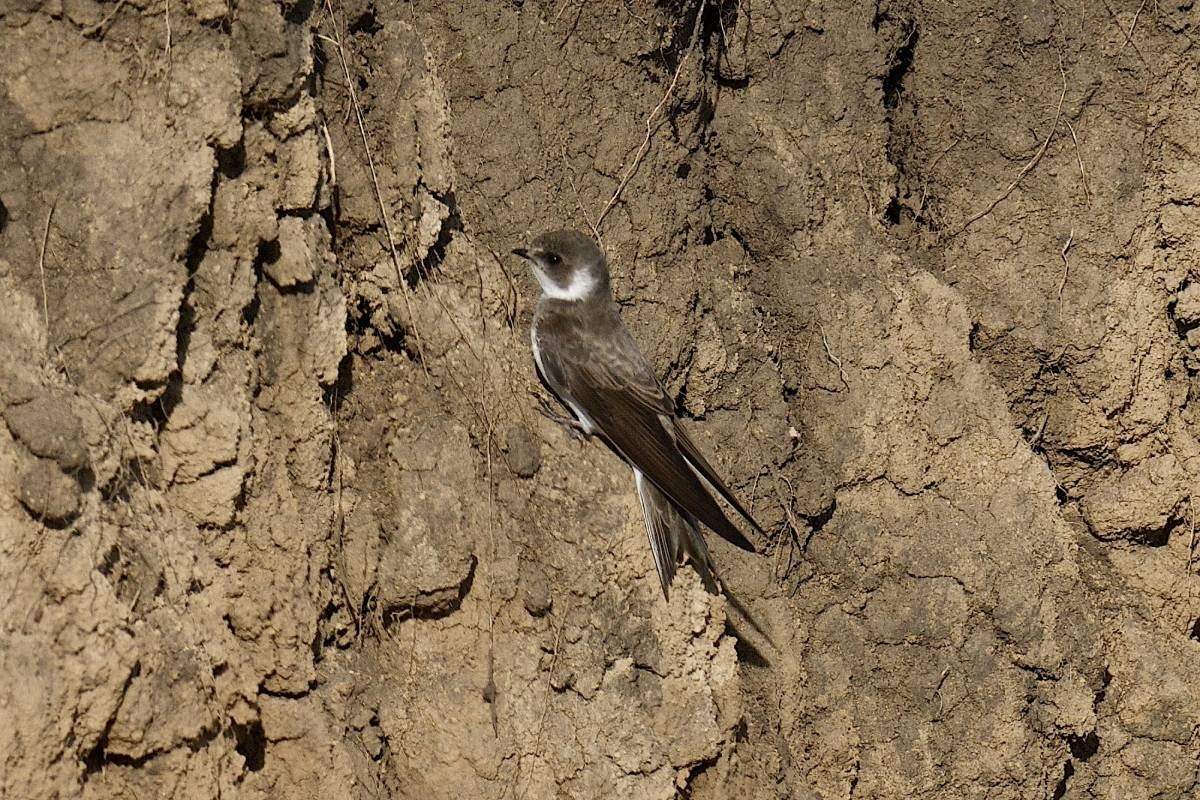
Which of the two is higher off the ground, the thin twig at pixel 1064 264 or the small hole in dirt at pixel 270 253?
the thin twig at pixel 1064 264

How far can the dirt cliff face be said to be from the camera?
10.0 feet

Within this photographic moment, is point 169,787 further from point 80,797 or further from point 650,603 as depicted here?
point 650,603

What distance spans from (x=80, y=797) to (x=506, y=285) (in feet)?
6.21

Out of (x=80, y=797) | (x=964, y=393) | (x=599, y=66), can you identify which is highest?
(x=599, y=66)

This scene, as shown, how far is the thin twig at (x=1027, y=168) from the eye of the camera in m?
4.42

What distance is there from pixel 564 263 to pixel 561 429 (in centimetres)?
52

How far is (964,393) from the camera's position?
4.38 metres

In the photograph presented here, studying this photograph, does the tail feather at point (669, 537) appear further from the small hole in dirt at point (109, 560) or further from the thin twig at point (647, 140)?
the small hole in dirt at point (109, 560)

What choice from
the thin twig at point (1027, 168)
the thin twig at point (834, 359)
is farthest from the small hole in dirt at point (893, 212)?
the thin twig at point (834, 359)

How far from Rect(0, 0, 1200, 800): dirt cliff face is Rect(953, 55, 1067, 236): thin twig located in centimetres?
1

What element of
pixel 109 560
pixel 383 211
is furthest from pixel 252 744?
pixel 383 211

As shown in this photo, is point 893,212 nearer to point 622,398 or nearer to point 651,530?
point 622,398

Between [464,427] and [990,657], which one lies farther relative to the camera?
[990,657]

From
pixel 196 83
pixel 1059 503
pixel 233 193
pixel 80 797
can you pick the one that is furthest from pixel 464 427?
pixel 1059 503
